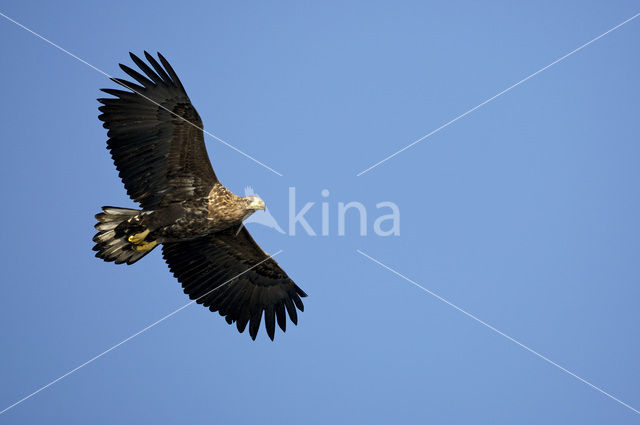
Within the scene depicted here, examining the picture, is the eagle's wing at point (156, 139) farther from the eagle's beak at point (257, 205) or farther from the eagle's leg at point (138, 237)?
the eagle's beak at point (257, 205)

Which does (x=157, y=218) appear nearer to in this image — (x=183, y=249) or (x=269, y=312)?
(x=183, y=249)

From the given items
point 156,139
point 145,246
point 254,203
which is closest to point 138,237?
point 145,246

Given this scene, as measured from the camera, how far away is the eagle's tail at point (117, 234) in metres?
12.5

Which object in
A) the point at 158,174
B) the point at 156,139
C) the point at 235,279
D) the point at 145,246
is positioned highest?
the point at 156,139

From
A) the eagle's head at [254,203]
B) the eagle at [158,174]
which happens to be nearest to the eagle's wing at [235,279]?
the eagle at [158,174]

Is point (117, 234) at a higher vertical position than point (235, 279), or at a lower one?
higher

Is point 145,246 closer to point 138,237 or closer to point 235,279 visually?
point 138,237

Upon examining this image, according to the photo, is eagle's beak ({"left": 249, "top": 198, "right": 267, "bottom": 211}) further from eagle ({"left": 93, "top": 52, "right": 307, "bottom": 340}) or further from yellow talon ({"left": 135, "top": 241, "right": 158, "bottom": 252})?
yellow talon ({"left": 135, "top": 241, "right": 158, "bottom": 252})

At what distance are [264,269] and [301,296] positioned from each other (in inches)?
31.9

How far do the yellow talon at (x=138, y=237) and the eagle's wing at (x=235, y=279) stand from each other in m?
0.88

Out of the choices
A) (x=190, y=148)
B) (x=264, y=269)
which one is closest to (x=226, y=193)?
(x=190, y=148)

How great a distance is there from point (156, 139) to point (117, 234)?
1601 mm

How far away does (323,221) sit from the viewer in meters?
14.5

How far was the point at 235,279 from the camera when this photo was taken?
14.0 m
